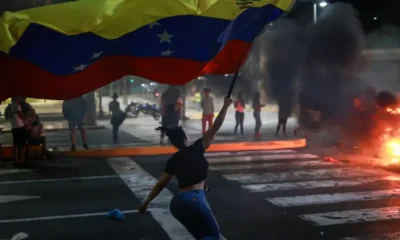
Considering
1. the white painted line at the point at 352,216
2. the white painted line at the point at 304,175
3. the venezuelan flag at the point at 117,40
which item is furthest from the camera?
the white painted line at the point at 304,175

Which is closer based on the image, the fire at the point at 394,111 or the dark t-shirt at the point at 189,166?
the dark t-shirt at the point at 189,166

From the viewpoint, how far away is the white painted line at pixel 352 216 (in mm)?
6598

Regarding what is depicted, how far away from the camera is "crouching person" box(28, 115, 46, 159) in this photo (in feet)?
37.2

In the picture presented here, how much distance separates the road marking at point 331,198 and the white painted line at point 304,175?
1.28 metres

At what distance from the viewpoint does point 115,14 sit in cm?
504

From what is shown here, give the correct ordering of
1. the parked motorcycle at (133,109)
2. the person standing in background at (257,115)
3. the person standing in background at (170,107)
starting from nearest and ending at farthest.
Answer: the person standing in background at (170,107)
the person standing in background at (257,115)
the parked motorcycle at (133,109)

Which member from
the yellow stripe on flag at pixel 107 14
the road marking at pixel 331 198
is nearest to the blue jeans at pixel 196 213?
the yellow stripe on flag at pixel 107 14

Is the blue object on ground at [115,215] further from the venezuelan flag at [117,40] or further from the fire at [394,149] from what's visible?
the fire at [394,149]

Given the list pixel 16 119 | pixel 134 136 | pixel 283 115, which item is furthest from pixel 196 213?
pixel 134 136

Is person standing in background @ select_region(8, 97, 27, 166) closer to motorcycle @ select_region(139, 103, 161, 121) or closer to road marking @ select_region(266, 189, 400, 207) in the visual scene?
road marking @ select_region(266, 189, 400, 207)

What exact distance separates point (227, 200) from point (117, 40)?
356cm

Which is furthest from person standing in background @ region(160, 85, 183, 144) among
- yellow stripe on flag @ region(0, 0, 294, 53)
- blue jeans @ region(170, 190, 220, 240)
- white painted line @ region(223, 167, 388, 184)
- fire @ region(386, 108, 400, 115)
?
blue jeans @ region(170, 190, 220, 240)

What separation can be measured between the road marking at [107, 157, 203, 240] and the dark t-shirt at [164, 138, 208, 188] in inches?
72.1

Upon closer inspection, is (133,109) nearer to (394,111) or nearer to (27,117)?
(27,117)
